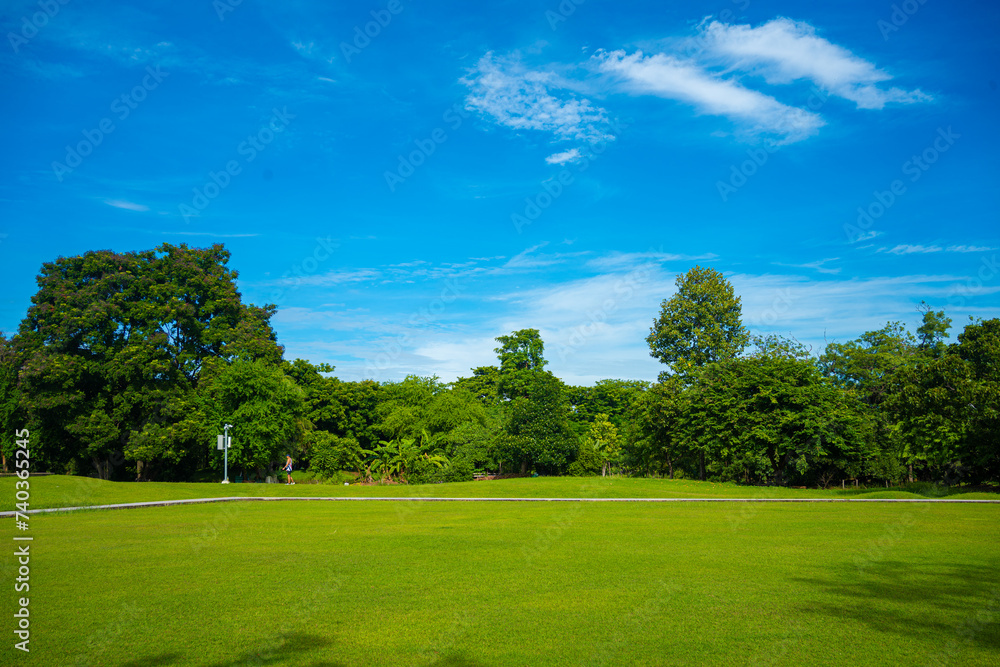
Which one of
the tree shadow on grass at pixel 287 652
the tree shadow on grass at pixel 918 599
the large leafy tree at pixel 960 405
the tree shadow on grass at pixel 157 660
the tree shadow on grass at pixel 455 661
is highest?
the large leafy tree at pixel 960 405

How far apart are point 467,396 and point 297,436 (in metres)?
11.9

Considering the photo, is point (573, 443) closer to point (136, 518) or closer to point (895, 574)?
point (136, 518)

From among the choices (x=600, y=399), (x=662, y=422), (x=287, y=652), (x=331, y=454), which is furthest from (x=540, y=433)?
(x=287, y=652)

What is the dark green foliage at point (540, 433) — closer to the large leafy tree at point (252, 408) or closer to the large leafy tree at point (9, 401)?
the large leafy tree at point (252, 408)

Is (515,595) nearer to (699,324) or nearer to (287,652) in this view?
(287,652)

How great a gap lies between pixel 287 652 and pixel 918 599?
22.2ft

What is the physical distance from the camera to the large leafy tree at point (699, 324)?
4541 cm

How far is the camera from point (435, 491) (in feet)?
92.5

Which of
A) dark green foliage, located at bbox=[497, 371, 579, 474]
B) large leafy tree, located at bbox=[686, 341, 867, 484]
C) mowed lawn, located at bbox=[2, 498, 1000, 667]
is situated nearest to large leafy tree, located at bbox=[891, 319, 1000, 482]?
large leafy tree, located at bbox=[686, 341, 867, 484]

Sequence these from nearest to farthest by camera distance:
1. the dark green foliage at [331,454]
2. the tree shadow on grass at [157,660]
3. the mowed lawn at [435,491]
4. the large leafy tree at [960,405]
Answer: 1. the tree shadow on grass at [157,660]
2. the mowed lawn at [435,491]
3. the large leafy tree at [960,405]
4. the dark green foliage at [331,454]

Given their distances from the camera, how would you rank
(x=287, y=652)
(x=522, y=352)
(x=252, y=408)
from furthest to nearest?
(x=522, y=352) < (x=252, y=408) < (x=287, y=652)

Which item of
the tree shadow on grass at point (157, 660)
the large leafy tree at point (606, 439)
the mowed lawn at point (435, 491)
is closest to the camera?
the tree shadow on grass at point (157, 660)

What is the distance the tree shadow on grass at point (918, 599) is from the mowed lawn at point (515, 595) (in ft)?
0.11

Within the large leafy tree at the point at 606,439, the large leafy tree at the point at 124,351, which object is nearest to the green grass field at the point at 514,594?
the large leafy tree at the point at 124,351
